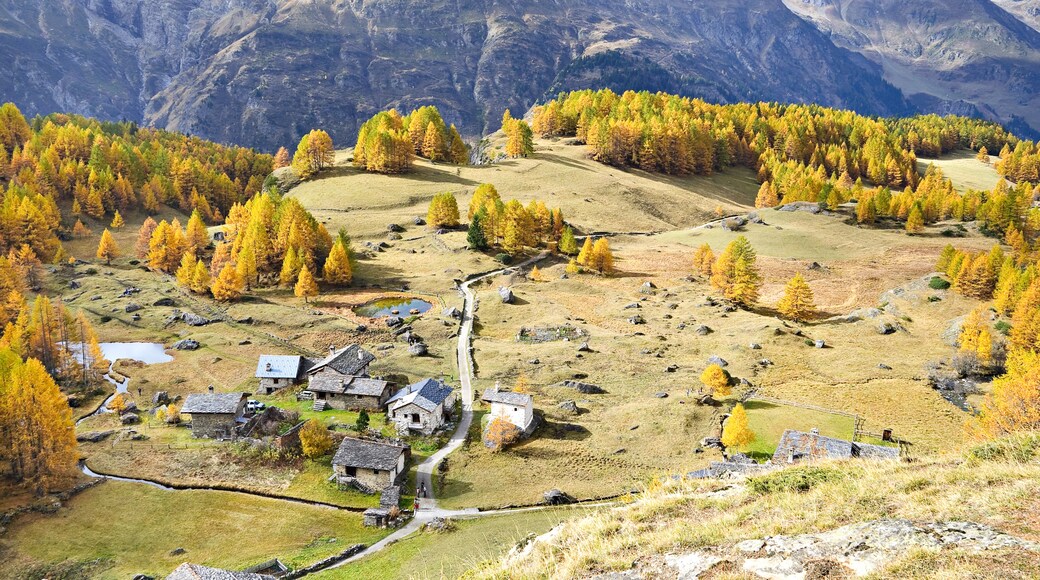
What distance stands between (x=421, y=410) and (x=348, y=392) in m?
11.7

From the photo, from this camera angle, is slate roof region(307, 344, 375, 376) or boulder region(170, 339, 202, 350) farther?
boulder region(170, 339, 202, 350)

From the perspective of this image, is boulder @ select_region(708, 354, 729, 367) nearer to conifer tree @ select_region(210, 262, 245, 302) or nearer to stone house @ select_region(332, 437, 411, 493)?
stone house @ select_region(332, 437, 411, 493)

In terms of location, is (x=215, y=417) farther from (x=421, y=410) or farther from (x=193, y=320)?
(x=193, y=320)

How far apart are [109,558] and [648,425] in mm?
51412

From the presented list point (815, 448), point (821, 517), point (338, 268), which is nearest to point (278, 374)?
point (338, 268)

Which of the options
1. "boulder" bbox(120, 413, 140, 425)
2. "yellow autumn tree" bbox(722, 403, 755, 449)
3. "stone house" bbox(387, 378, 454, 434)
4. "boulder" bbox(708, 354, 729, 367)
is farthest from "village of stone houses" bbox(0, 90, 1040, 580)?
"boulder" bbox(708, 354, 729, 367)

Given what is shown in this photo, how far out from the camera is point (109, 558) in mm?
49000

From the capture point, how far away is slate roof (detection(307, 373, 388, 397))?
74.9 m

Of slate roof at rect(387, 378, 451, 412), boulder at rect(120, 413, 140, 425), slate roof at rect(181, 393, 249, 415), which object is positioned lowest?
boulder at rect(120, 413, 140, 425)

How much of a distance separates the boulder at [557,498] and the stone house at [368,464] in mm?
14836

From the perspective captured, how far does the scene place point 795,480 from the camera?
21.3 metres

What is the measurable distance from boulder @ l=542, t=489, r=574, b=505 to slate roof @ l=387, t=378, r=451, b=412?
18.1 metres

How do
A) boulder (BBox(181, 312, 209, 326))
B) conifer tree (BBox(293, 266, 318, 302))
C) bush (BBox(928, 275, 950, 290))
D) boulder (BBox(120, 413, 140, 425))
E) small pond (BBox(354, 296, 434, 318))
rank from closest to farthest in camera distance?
boulder (BBox(120, 413, 140, 425)), boulder (BBox(181, 312, 209, 326)), small pond (BBox(354, 296, 434, 318)), bush (BBox(928, 275, 950, 290)), conifer tree (BBox(293, 266, 318, 302))

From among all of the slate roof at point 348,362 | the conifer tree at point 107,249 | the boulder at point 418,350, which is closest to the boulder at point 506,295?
the boulder at point 418,350
